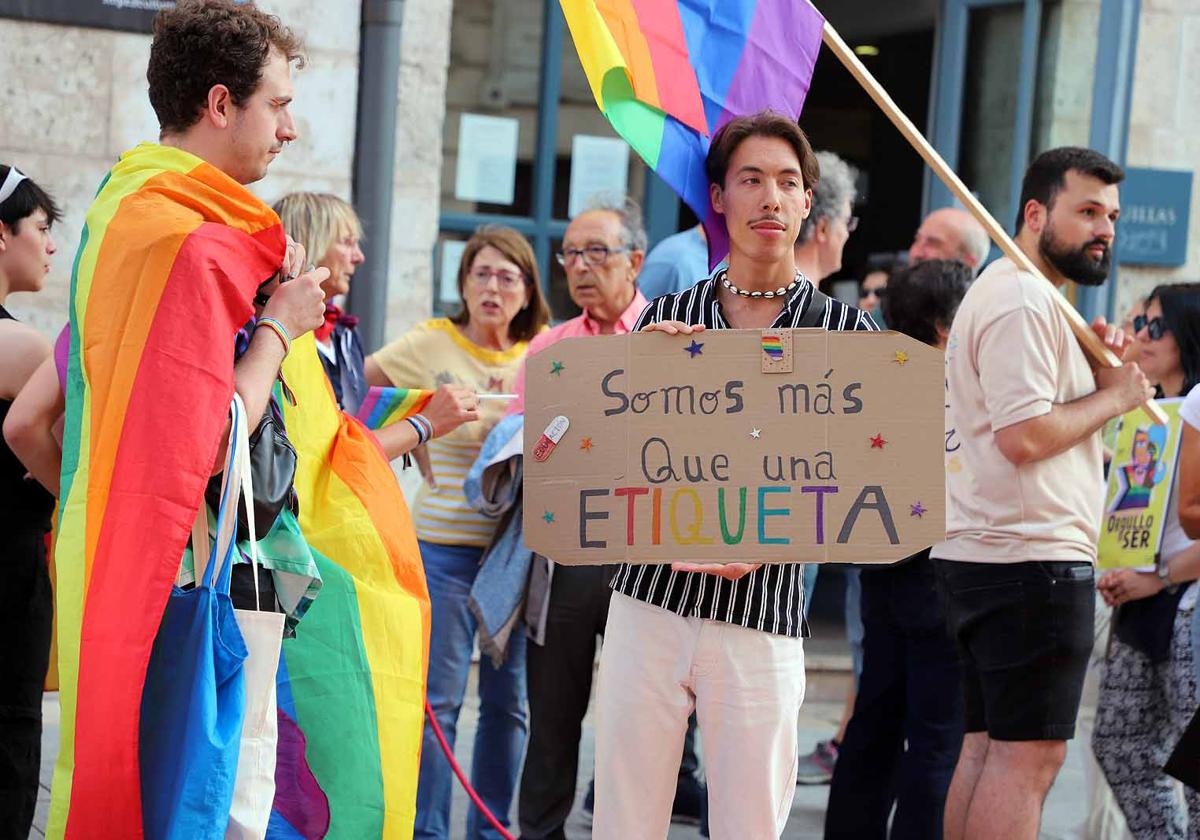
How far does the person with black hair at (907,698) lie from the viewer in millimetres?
5043

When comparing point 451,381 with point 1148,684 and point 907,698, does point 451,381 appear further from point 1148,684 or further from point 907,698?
point 1148,684

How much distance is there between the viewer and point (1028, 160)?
852cm

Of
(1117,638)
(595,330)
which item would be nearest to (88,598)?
(595,330)

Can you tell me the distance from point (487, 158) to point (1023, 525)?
427 cm

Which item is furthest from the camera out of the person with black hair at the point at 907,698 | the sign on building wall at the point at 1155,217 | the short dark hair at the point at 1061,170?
the sign on building wall at the point at 1155,217

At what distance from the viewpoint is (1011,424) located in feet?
13.8

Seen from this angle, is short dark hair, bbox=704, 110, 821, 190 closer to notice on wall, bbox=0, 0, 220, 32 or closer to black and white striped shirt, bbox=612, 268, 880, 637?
black and white striped shirt, bbox=612, 268, 880, 637

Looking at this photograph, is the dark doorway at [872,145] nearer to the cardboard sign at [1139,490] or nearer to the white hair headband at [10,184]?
the cardboard sign at [1139,490]

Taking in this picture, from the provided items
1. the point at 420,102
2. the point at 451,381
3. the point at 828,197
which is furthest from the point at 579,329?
the point at 420,102

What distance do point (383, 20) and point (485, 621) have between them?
2.94 metres

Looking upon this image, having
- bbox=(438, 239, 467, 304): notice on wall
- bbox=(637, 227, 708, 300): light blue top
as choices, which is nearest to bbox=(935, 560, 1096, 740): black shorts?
bbox=(637, 227, 708, 300): light blue top

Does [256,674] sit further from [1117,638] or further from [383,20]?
[383,20]

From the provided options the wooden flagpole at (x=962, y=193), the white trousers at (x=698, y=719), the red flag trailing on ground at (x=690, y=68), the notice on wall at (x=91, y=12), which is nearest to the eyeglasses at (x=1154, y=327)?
the wooden flagpole at (x=962, y=193)

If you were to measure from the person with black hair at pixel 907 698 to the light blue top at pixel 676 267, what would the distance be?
2.45ft
